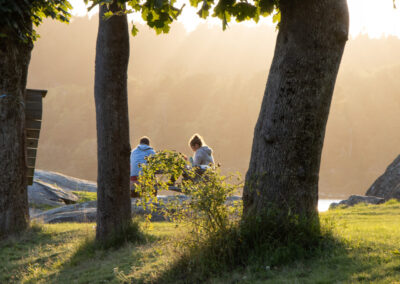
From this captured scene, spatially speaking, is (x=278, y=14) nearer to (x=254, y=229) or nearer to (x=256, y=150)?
(x=256, y=150)

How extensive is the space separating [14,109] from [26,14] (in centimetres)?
181

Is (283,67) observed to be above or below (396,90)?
below

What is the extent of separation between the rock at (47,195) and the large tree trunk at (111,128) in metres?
10.7

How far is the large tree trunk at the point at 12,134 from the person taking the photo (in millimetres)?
9500

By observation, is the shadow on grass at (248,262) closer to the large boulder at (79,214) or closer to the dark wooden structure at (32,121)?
the dark wooden structure at (32,121)

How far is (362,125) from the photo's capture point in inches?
5792

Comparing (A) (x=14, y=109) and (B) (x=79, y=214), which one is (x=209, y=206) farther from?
(B) (x=79, y=214)

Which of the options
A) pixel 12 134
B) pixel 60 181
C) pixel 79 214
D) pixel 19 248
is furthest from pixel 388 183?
pixel 19 248

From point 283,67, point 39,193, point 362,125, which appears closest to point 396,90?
point 362,125

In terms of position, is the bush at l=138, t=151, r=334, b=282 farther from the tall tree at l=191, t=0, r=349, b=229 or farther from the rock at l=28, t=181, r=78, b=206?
the rock at l=28, t=181, r=78, b=206

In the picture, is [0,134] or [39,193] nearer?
[0,134]

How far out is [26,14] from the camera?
977cm

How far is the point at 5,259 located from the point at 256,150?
4896mm

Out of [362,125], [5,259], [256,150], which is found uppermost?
[362,125]
